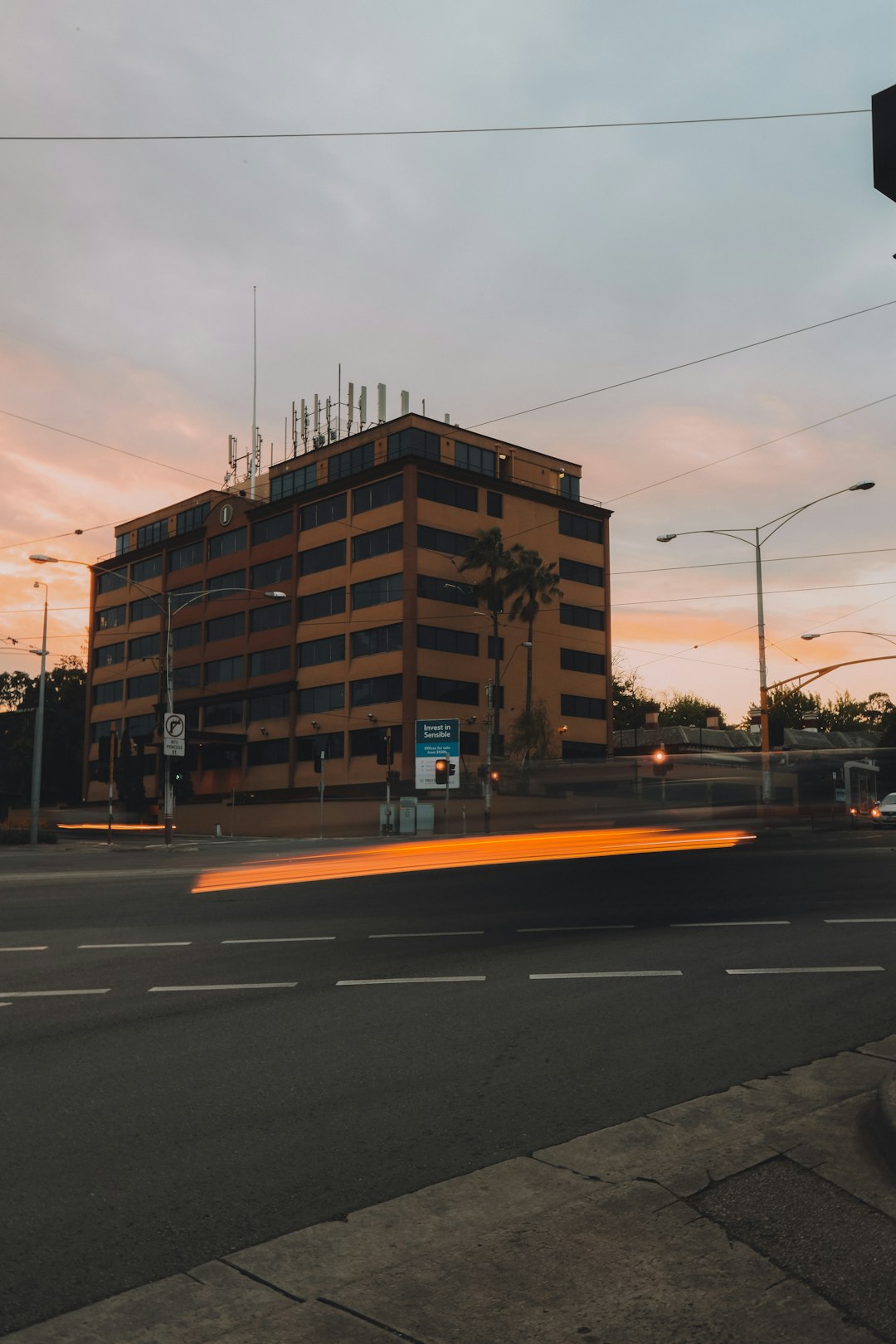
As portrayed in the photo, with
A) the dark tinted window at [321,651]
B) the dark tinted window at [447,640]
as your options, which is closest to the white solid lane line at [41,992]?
the dark tinted window at [447,640]

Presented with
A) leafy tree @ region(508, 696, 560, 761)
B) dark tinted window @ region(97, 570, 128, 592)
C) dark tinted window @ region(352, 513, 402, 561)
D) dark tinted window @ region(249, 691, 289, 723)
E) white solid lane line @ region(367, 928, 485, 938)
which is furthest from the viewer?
dark tinted window @ region(97, 570, 128, 592)

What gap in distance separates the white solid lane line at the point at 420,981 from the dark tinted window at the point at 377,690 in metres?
55.2

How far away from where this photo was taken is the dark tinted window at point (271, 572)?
75.1m

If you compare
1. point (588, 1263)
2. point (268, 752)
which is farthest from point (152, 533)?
point (588, 1263)

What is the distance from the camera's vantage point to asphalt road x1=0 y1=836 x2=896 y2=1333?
4594 mm

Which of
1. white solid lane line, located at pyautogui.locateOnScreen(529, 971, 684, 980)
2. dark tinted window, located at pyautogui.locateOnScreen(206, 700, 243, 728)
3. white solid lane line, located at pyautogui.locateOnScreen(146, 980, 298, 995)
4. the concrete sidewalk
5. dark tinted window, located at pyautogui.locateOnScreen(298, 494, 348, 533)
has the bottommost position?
the concrete sidewalk

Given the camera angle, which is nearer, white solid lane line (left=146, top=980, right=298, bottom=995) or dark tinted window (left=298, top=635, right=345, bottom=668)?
white solid lane line (left=146, top=980, right=298, bottom=995)

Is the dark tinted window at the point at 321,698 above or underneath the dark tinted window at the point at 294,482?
underneath

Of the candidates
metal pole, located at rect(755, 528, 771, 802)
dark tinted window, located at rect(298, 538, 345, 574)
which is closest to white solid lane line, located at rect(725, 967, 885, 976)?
metal pole, located at rect(755, 528, 771, 802)

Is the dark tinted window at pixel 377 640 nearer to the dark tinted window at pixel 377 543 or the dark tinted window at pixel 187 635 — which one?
the dark tinted window at pixel 377 543

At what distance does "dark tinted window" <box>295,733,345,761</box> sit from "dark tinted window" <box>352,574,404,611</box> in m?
8.04

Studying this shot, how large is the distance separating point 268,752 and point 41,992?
6535 centimetres

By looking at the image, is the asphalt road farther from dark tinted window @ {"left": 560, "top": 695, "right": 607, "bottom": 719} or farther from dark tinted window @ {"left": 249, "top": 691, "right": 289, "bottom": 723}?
dark tinted window @ {"left": 560, "top": 695, "right": 607, "bottom": 719}

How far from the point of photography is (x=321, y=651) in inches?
2795
